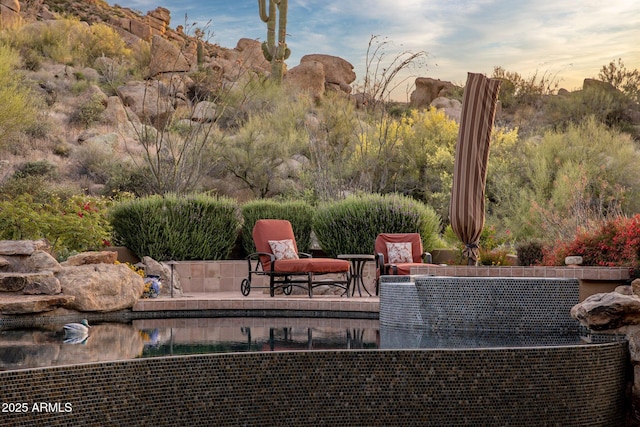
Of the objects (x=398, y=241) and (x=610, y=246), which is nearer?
(x=610, y=246)

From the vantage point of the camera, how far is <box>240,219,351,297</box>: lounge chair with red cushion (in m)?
9.07

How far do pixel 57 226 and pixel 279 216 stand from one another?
3.12m

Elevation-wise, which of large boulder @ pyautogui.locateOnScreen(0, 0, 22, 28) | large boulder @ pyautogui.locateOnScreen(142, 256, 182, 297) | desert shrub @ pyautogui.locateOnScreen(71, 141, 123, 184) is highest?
large boulder @ pyautogui.locateOnScreen(0, 0, 22, 28)

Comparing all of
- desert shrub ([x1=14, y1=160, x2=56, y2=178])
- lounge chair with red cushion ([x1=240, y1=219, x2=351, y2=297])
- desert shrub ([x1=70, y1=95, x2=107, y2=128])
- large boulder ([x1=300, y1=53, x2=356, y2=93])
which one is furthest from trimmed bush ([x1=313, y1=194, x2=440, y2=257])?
large boulder ([x1=300, y1=53, x2=356, y2=93])

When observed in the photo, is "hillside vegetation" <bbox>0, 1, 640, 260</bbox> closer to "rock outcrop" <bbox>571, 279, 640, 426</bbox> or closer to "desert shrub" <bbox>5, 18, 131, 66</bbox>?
"desert shrub" <bbox>5, 18, 131, 66</bbox>

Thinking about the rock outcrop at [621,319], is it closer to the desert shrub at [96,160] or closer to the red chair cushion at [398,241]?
the red chair cushion at [398,241]

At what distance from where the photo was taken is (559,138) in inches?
709

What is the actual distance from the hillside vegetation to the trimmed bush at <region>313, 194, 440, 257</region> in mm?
1037

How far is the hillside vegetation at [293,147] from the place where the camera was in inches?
576

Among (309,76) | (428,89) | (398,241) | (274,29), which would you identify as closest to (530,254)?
(398,241)

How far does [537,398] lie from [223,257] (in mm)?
7018

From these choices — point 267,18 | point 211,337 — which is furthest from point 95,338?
point 267,18

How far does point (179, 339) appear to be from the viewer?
6.22 m

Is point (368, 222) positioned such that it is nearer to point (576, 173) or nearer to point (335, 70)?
point (576, 173)
